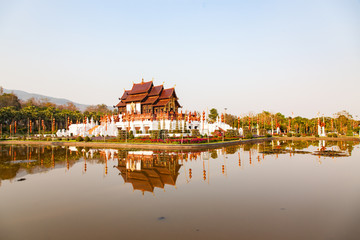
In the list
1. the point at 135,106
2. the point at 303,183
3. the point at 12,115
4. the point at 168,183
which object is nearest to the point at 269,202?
the point at 303,183

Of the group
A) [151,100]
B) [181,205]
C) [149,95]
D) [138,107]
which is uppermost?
[149,95]

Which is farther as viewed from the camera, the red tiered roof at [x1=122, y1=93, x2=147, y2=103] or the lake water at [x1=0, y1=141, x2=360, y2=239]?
the red tiered roof at [x1=122, y1=93, x2=147, y2=103]

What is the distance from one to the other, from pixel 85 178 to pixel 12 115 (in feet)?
237

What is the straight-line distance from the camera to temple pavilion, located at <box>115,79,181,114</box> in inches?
1986

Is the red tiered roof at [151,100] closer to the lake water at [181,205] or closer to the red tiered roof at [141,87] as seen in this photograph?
the red tiered roof at [141,87]

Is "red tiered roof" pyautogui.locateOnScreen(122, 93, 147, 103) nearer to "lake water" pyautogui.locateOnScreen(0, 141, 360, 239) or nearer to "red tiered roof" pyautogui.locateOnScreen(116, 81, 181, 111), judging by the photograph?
"red tiered roof" pyautogui.locateOnScreen(116, 81, 181, 111)

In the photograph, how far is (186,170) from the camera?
50.6 ft

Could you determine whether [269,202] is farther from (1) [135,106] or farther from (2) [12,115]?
(2) [12,115]

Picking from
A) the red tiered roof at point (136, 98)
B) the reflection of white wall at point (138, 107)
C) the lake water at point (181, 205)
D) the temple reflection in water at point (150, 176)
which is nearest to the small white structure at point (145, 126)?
the reflection of white wall at point (138, 107)

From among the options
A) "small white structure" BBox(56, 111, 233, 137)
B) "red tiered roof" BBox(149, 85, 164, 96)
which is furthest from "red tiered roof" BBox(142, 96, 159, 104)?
"small white structure" BBox(56, 111, 233, 137)

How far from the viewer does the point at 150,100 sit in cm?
5225

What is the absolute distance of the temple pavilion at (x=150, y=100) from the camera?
50438 mm

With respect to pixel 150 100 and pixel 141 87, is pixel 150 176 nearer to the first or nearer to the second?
pixel 150 100

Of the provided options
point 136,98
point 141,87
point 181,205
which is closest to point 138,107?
point 136,98
